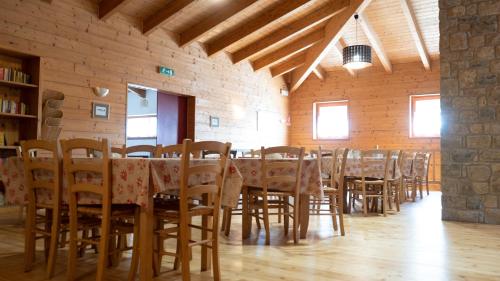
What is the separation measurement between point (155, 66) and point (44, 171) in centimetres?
527

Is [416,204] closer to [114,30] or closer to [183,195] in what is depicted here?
[183,195]

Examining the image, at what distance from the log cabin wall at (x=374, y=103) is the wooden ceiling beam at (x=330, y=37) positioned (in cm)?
82

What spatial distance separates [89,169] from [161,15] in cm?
551

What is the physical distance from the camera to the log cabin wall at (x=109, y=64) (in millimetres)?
5949

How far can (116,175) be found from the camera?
2.40 metres

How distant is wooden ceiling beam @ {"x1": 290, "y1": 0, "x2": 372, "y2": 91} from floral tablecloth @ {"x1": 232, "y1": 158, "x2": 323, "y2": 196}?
5.10m

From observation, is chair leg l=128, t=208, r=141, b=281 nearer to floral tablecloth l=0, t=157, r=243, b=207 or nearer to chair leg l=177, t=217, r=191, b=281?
floral tablecloth l=0, t=157, r=243, b=207

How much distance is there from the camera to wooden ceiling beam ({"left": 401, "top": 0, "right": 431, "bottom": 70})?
8.19 meters

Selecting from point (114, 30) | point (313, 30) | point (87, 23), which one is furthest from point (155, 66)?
point (313, 30)

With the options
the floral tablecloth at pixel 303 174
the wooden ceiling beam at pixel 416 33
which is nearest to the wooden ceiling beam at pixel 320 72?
the wooden ceiling beam at pixel 416 33

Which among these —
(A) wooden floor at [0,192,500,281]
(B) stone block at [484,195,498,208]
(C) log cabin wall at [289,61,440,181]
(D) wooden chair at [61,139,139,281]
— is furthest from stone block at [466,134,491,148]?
(C) log cabin wall at [289,61,440,181]

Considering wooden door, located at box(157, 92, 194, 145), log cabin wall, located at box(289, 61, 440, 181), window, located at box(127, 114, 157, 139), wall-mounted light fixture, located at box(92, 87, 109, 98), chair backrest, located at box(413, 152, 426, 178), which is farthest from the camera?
window, located at box(127, 114, 157, 139)

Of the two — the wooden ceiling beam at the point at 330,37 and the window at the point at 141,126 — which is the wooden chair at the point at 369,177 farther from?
the window at the point at 141,126

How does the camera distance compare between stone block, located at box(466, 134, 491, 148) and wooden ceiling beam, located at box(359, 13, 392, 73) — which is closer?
stone block, located at box(466, 134, 491, 148)
